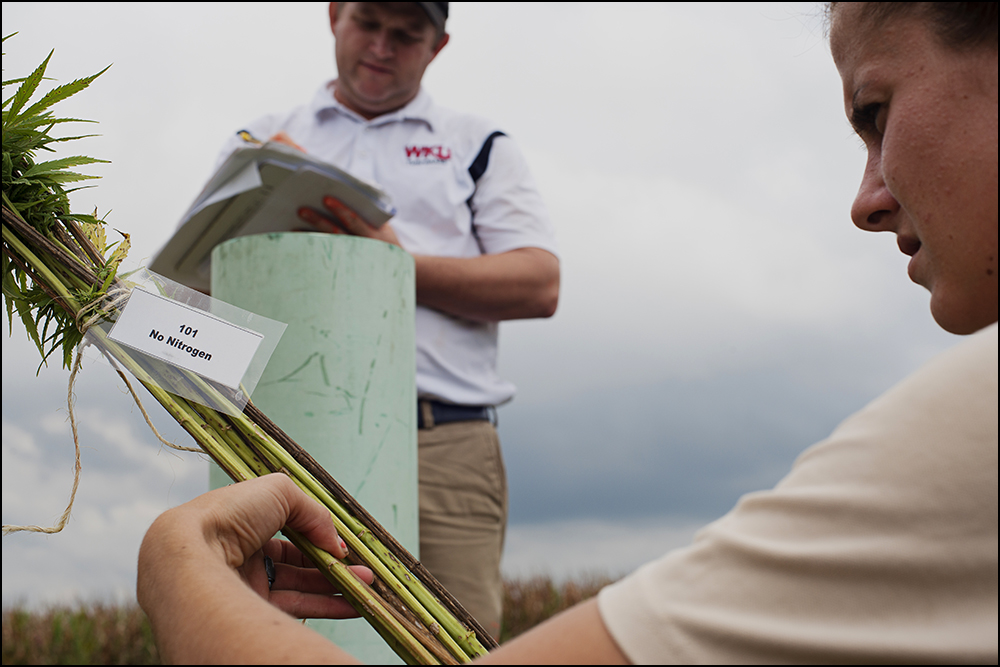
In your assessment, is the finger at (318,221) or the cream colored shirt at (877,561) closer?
the cream colored shirt at (877,561)

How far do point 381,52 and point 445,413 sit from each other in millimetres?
1340

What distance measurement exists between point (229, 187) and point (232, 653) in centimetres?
177

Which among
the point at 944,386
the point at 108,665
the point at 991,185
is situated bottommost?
the point at 108,665

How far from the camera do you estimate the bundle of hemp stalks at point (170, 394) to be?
1.27 metres

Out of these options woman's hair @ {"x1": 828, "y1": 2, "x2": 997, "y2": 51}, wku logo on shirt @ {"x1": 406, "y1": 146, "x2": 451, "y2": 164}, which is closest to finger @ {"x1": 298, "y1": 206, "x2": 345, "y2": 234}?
wku logo on shirt @ {"x1": 406, "y1": 146, "x2": 451, "y2": 164}

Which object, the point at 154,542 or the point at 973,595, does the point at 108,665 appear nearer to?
the point at 154,542

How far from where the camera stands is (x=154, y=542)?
A: 3.29ft

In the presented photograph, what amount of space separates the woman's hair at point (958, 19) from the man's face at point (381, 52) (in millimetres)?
2178

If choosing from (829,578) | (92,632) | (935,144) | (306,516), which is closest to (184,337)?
(306,516)

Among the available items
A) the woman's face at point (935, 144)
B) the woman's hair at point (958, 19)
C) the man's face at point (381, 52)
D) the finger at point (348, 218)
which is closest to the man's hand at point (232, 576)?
the woman's face at point (935, 144)

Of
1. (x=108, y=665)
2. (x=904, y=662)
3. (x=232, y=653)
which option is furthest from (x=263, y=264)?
(x=108, y=665)

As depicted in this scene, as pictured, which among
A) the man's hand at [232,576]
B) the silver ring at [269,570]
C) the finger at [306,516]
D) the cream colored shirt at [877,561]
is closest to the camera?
the cream colored shirt at [877,561]

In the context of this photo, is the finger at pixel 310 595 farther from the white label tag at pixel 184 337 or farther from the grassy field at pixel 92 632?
the grassy field at pixel 92 632

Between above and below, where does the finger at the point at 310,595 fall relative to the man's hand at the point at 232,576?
below
